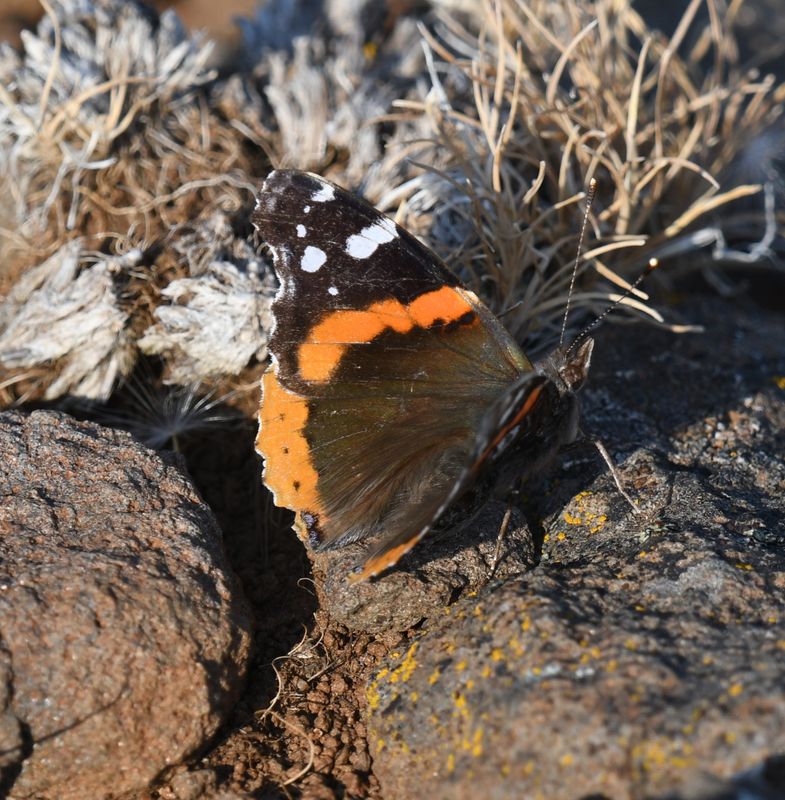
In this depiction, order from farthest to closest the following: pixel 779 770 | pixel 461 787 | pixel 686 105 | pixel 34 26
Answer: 1. pixel 34 26
2. pixel 686 105
3. pixel 461 787
4. pixel 779 770

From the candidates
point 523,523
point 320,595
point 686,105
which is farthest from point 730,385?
point 320,595

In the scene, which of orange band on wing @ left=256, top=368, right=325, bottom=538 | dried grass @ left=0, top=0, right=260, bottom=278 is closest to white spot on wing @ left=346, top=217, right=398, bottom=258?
orange band on wing @ left=256, top=368, right=325, bottom=538

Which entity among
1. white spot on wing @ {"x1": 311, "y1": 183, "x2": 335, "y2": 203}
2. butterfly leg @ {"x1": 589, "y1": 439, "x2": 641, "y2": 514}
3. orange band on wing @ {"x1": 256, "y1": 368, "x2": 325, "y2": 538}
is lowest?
butterfly leg @ {"x1": 589, "y1": 439, "x2": 641, "y2": 514}

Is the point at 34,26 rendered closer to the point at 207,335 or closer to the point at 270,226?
the point at 207,335

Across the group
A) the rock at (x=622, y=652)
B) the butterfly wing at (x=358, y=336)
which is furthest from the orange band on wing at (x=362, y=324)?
the rock at (x=622, y=652)

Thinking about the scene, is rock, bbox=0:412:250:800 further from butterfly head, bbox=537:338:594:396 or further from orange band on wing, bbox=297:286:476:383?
butterfly head, bbox=537:338:594:396

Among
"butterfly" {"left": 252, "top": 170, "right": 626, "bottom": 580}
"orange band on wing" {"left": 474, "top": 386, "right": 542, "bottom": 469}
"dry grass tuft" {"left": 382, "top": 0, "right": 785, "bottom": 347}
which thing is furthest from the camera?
"dry grass tuft" {"left": 382, "top": 0, "right": 785, "bottom": 347}

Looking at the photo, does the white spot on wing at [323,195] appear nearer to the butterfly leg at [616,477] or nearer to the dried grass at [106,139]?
the dried grass at [106,139]
